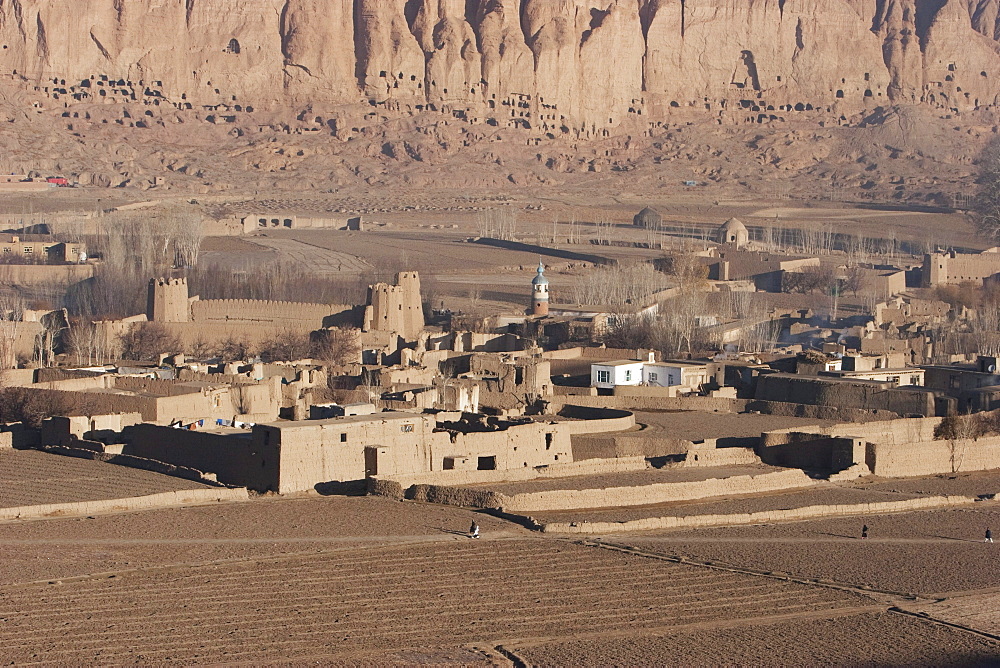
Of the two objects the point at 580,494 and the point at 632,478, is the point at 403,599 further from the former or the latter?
the point at 632,478

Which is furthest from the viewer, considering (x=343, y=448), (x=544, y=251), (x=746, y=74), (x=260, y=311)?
(x=746, y=74)

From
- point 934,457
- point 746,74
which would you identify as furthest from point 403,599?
point 746,74

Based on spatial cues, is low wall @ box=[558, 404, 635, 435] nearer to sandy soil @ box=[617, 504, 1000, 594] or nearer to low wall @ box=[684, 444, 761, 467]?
low wall @ box=[684, 444, 761, 467]

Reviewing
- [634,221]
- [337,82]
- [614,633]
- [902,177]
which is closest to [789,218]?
[634,221]

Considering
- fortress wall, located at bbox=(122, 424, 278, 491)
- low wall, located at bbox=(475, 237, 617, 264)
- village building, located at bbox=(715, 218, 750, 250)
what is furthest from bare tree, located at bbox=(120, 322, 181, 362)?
village building, located at bbox=(715, 218, 750, 250)

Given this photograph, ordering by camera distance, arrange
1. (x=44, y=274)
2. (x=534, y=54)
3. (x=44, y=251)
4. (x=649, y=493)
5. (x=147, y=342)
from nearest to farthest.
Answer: (x=649, y=493), (x=147, y=342), (x=44, y=274), (x=44, y=251), (x=534, y=54)

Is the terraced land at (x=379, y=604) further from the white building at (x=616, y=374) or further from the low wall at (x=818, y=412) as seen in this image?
the white building at (x=616, y=374)
